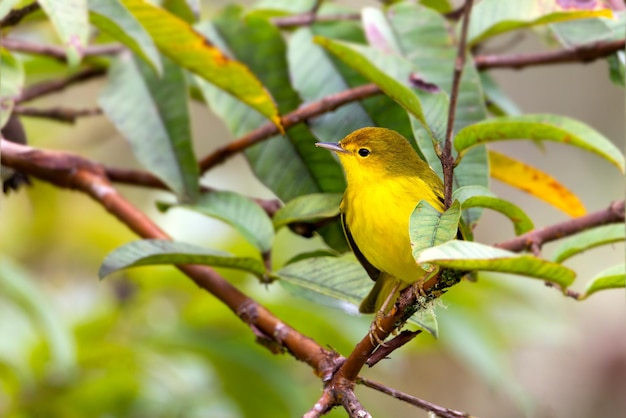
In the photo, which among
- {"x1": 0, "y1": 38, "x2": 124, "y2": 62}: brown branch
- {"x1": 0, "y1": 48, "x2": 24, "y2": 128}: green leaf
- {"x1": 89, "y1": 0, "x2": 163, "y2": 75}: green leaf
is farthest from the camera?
{"x1": 0, "y1": 38, "x2": 124, "y2": 62}: brown branch

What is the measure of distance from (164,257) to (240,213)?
321 millimetres

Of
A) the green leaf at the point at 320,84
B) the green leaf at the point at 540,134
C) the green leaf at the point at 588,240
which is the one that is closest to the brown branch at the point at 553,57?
the green leaf at the point at 320,84

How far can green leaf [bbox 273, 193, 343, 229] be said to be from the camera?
167cm

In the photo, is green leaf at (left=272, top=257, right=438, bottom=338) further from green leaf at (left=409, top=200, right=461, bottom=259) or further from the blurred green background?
green leaf at (left=409, top=200, right=461, bottom=259)

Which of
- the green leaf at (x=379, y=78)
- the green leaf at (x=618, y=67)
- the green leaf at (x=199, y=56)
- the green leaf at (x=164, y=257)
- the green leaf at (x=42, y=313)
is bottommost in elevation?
the green leaf at (x=42, y=313)

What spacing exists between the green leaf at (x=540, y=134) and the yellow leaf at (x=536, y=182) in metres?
0.40

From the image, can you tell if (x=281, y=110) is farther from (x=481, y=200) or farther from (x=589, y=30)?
(x=481, y=200)

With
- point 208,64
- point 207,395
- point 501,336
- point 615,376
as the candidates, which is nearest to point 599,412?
point 615,376

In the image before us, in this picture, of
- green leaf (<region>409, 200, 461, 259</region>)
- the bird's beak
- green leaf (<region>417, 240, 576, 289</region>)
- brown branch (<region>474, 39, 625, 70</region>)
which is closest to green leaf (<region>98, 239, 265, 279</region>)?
the bird's beak

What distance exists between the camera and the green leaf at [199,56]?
177cm

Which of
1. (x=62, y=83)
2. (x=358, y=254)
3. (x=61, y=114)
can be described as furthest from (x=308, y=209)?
(x=62, y=83)

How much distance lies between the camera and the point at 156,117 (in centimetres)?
204

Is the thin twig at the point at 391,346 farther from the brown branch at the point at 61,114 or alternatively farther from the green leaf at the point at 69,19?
the brown branch at the point at 61,114

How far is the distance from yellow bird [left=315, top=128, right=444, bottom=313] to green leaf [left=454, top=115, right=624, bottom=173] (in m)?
0.22
